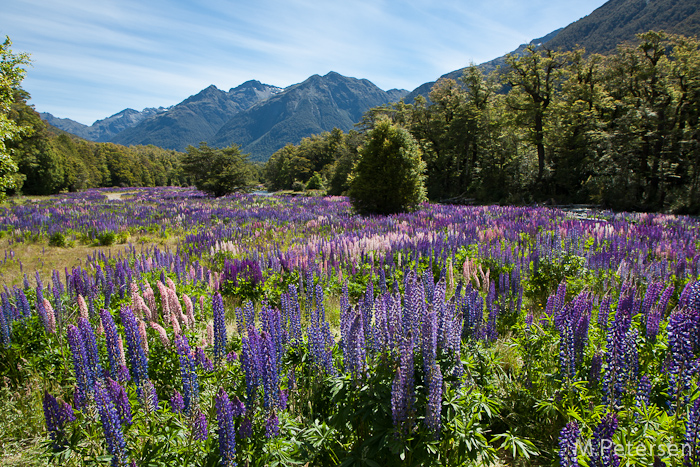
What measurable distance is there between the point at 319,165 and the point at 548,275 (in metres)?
65.1

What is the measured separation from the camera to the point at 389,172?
16.5m

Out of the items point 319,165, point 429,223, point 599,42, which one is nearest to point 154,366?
point 429,223

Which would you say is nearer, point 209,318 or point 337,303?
point 209,318

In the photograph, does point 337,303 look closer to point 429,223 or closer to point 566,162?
point 429,223

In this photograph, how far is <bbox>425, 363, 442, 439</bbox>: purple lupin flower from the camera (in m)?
2.07

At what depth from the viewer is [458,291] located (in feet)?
11.2

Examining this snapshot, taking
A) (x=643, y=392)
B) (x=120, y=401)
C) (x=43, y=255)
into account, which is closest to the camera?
(x=120, y=401)

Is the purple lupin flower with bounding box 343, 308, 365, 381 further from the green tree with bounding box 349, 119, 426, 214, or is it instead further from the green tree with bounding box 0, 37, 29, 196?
the green tree with bounding box 0, 37, 29, 196

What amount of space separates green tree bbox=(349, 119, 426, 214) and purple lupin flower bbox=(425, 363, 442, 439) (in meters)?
14.9

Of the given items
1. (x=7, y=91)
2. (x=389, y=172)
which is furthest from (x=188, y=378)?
(x=7, y=91)

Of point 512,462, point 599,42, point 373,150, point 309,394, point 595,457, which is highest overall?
point 599,42

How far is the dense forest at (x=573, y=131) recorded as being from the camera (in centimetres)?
2272

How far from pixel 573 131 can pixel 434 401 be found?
36702 millimetres

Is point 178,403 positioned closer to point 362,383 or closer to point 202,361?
point 202,361
